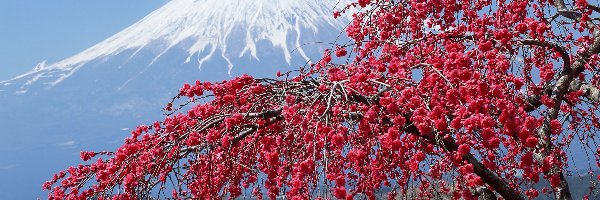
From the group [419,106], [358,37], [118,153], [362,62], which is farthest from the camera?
[358,37]

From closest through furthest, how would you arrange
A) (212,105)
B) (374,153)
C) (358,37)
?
(212,105)
(374,153)
(358,37)

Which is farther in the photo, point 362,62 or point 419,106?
point 362,62

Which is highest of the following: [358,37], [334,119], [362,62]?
[358,37]

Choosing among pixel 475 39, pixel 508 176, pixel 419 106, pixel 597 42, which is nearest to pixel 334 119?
pixel 419 106

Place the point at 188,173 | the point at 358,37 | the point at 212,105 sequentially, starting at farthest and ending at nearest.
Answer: the point at 358,37, the point at 188,173, the point at 212,105

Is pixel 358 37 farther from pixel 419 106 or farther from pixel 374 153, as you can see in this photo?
pixel 419 106

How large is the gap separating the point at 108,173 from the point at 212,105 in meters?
0.97

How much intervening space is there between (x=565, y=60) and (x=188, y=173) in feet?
13.5

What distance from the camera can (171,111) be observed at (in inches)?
193

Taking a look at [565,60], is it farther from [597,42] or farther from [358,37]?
[358,37]

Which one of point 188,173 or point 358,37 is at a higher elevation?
point 358,37

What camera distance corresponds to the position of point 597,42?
Result: 19.8 ft

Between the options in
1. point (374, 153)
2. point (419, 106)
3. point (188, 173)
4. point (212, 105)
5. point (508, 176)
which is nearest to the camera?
point (419, 106)

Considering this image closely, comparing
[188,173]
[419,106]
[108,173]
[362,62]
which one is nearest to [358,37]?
[362,62]
